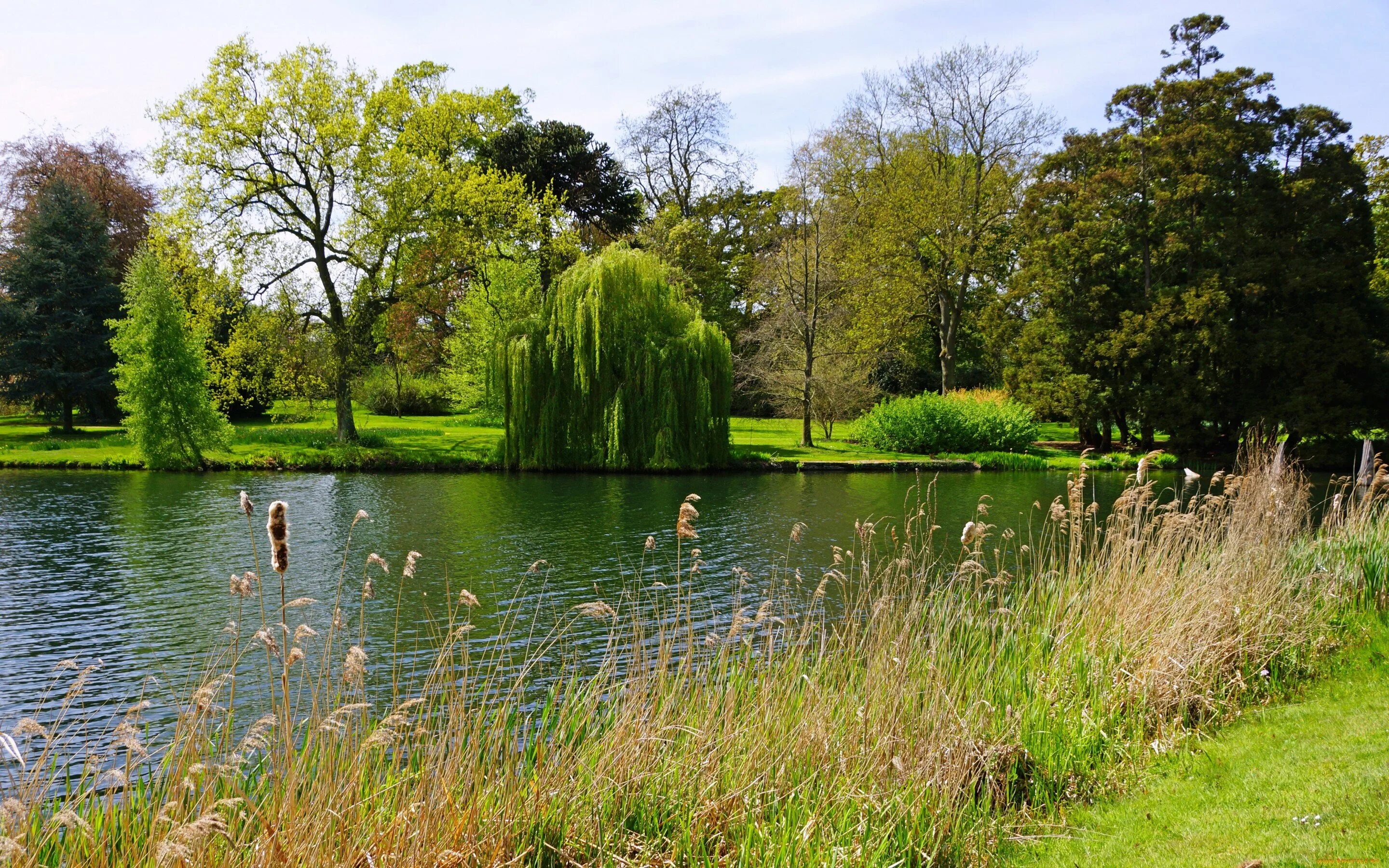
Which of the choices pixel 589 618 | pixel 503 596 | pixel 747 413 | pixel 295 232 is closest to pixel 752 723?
pixel 589 618

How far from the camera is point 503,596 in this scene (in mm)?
11148

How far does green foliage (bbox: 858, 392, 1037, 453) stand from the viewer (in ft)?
102

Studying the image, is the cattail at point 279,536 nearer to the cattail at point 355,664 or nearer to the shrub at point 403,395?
the cattail at point 355,664

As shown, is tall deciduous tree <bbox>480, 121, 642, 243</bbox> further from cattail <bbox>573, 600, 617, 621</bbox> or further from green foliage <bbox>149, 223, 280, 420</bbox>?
cattail <bbox>573, 600, 617, 621</bbox>

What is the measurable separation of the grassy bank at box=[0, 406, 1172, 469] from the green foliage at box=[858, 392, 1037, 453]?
0.80 m

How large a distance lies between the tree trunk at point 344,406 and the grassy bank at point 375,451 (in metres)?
0.43

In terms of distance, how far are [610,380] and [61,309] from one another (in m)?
20.2

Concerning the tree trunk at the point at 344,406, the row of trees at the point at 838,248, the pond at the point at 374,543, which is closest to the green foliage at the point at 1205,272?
the row of trees at the point at 838,248

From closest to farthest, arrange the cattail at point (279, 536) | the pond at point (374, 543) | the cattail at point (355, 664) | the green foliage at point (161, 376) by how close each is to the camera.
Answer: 1. the cattail at point (279, 536)
2. the cattail at point (355, 664)
3. the pond at point (374, 543)
4. the green foliage at point (161, 376)

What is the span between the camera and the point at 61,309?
32031 mm

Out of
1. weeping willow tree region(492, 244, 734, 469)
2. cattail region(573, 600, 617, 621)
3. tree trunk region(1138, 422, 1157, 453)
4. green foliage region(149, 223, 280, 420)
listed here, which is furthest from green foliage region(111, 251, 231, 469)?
tree trunk region(1138, 422, 1157, 453)

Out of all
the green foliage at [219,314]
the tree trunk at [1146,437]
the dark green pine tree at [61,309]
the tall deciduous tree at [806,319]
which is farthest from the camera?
the tall deciduous tree at [806,319]

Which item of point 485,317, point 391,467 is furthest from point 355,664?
point 485,317

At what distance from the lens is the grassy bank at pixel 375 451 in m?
26.3
